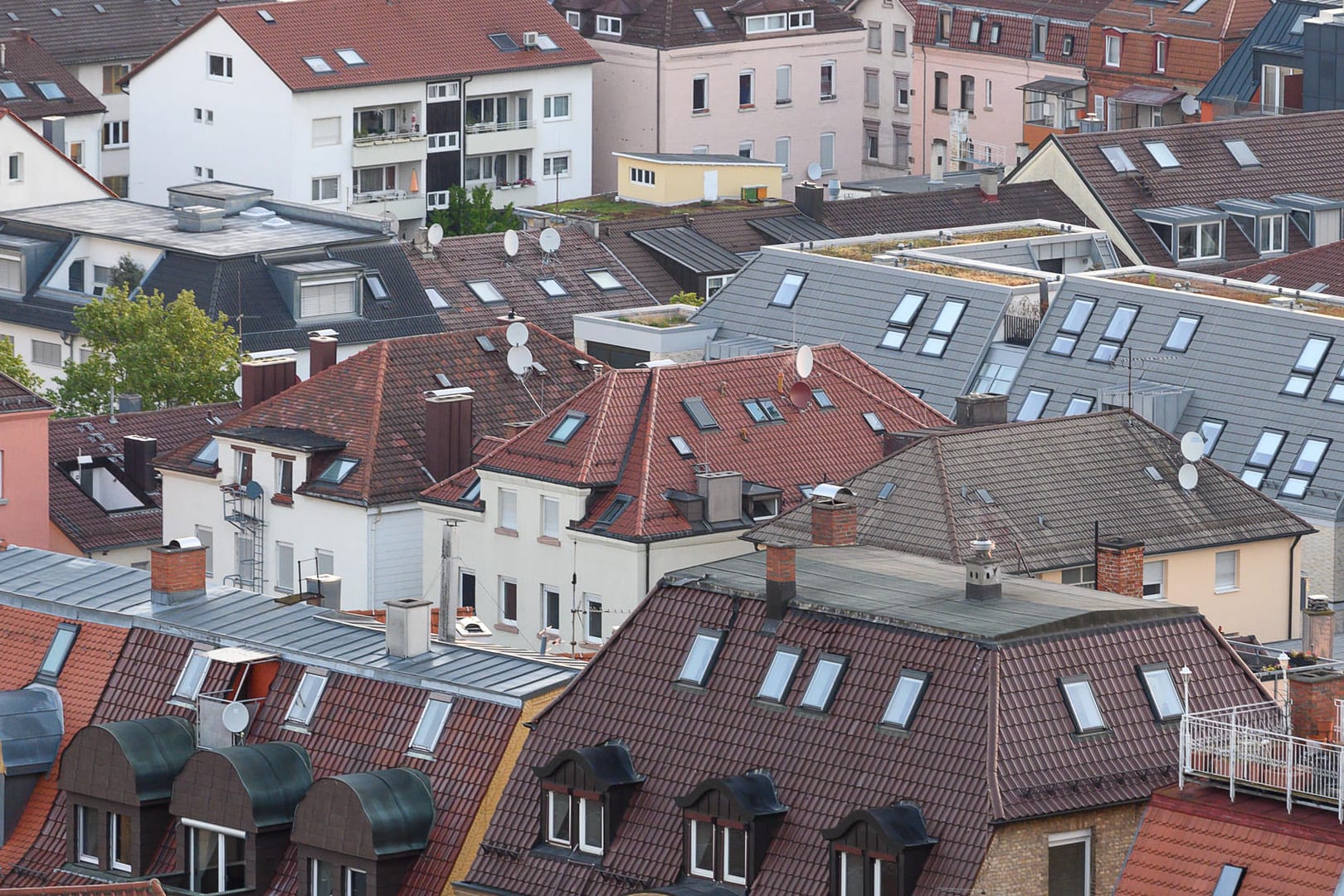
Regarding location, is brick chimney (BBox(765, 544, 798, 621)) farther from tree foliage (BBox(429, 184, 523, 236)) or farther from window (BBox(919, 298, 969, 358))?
tree foliage (BBox(429, 184, 523, 236))

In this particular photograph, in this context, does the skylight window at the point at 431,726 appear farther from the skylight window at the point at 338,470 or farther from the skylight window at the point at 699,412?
the skylight window at the point at 338,470

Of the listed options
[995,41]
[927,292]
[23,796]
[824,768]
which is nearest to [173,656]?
[23,796]

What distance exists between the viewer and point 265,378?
11694 centimetres

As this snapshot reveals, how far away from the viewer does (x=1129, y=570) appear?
88.6 metres

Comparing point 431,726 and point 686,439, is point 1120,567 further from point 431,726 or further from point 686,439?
point 686,439

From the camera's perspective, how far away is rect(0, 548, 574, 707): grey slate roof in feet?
251

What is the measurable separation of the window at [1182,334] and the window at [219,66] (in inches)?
2559

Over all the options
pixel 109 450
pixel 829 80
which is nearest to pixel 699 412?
pixel 109 450

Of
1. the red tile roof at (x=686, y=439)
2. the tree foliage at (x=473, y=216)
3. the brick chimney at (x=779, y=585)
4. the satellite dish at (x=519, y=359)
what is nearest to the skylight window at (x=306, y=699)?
the brick chimney at (x=779, y=585)

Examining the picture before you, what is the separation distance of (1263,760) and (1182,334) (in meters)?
49.6

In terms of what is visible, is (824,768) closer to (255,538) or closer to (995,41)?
(255,538)

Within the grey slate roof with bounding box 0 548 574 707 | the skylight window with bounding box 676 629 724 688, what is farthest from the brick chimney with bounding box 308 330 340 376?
the skylight window with bounding box 676 629 724 688

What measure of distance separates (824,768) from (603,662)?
19.7 feet

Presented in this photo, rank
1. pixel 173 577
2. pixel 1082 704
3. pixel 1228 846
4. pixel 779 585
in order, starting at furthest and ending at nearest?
pixel 173 577 < pixel 779 585 < pixel 1082 704 < pixel 1228 846
